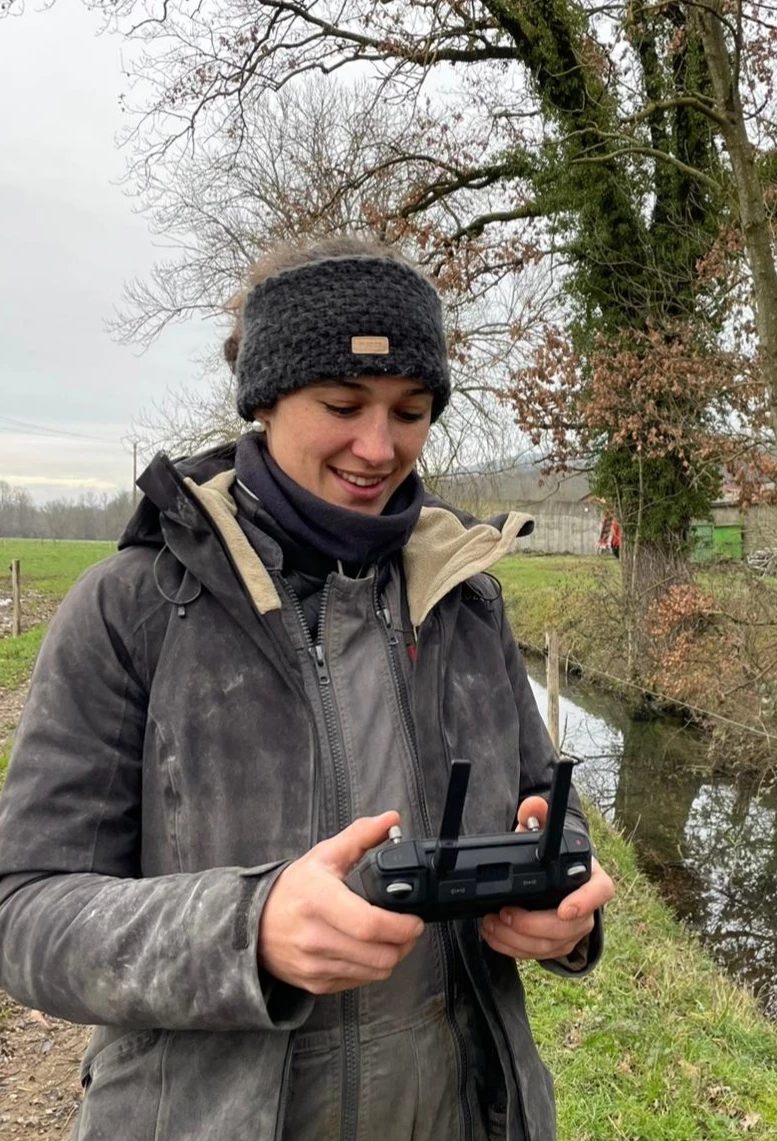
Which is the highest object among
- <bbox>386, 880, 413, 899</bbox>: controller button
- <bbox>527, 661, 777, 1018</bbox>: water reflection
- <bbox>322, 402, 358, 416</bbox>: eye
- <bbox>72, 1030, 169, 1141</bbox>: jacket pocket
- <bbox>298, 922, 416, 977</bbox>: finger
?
<bbox>322, 402, 358, 416</bbox>: eye

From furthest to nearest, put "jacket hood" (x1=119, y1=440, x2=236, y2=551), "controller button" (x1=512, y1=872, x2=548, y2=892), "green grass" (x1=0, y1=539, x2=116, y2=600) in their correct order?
"green grass" (x1=0, y1=539, x2=116, y2=600), "jacket hood" (x1=119, y1=440, x2=236, y2=551), "controller button" (x1=512, y1=872, x2=548, y2=892)

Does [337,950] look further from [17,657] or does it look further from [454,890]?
[17,657]

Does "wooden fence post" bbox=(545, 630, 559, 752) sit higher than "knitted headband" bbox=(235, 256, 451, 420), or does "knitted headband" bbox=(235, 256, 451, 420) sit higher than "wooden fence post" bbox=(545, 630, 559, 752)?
"knitted headband" bbox=(235, 256, 451, 420)

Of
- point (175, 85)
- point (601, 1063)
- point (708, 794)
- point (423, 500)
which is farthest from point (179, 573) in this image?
point (175, 85)

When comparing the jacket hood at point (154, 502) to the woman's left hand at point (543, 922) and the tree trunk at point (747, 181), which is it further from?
the tree trunk at point (747, 181)

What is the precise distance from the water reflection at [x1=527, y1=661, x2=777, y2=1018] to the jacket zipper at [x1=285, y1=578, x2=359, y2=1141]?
637 cm

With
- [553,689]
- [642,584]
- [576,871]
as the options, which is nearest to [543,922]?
[576,871]

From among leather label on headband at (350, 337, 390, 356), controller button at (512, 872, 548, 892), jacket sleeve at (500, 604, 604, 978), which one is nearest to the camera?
controller button at (512, 872, 548, 892)

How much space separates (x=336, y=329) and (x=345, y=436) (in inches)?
7.1

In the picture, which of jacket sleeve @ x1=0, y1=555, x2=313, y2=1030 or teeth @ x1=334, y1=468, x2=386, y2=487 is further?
teeth @ x1=334, y1=468, x2=386, y2=487

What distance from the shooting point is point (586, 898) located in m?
1.21

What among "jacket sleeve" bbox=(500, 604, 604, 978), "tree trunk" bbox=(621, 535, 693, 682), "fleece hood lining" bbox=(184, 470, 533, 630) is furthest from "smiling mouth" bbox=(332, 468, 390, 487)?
"tree trunk" bbox=(621, 535, 693, 682)

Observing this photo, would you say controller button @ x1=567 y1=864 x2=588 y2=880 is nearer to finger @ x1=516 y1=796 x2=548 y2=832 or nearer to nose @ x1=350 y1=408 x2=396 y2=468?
finger @ x1=516 y1=796 x2=548 y2=832

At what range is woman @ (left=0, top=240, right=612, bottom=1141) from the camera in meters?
1.08
